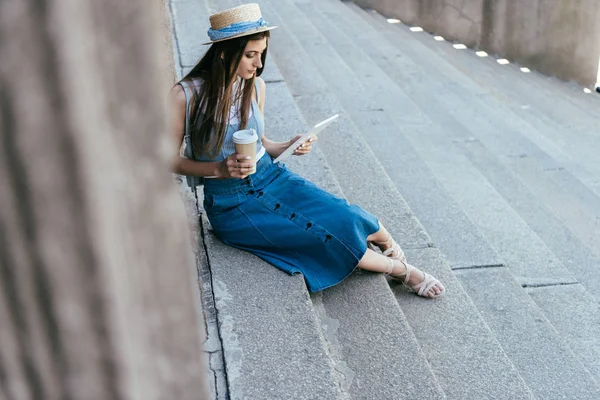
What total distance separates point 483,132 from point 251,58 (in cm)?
416

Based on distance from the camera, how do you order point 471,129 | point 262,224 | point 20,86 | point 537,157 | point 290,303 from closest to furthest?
point 20,86 < point 290,303 < point 262,224 < point 537,157 < point 471,129

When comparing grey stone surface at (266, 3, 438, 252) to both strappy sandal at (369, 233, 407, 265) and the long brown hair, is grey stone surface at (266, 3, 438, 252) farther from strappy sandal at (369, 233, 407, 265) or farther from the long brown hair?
the long brown hair

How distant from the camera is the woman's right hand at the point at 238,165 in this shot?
256 centimetres

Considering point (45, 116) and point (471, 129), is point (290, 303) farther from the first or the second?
point (471, 129)

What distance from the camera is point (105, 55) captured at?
34 centimetres

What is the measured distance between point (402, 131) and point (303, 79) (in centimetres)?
91

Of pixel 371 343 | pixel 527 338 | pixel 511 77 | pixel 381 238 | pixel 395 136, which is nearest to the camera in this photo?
pixel 371 343

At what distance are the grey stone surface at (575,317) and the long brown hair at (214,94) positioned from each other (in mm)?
1971

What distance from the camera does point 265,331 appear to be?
2.41 meters

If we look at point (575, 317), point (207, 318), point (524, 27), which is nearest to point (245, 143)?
point (207, 318)

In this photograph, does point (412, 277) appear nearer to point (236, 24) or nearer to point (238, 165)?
point (238, 165)

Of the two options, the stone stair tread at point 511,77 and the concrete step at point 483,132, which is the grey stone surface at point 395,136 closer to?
the concrete step at point 483,132

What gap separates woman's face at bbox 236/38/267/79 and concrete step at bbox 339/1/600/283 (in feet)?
7.04

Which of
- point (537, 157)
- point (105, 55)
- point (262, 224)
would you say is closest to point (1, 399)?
point (105, 55)
